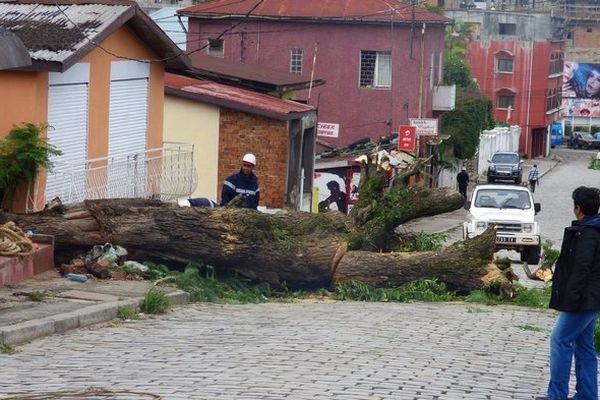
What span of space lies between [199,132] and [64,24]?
30.7 ft

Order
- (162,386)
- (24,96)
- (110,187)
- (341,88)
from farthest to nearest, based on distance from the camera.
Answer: (341,88) → (110,187) → (24,96) → (162,386)

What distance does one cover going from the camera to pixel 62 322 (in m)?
11.9

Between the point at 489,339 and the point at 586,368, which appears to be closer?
the point at 586,368

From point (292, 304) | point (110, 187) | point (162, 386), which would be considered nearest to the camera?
point (162, 386)

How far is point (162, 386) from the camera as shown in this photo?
9031 millimetres

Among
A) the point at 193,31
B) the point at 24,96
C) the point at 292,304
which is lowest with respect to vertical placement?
the point at 292,304

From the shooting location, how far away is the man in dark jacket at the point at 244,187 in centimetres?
1820

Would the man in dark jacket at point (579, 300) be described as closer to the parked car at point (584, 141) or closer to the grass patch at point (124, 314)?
the grass patch at point (124, 314)

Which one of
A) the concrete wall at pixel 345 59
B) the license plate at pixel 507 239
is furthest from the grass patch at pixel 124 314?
the concrete wall at pixel 345 59

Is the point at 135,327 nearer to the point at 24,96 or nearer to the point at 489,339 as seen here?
the point at 489,339

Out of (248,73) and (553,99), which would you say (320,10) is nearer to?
(248,73)

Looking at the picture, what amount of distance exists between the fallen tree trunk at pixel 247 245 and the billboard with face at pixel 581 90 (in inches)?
3901

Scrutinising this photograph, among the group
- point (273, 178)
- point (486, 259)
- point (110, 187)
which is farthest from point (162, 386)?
point (273, 178)

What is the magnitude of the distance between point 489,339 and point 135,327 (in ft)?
11.5
